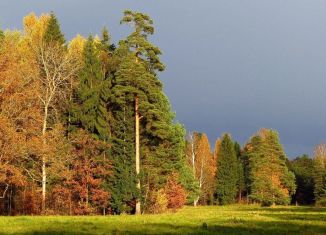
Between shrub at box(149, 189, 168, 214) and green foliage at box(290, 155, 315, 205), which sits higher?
green foliage at box(290, 155, 315, 205)

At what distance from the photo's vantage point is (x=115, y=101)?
52.1 metres

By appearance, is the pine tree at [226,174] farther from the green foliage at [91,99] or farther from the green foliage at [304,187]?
the green foliage at [91,99]

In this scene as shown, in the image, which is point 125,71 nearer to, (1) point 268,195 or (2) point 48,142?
(2) point 48,142

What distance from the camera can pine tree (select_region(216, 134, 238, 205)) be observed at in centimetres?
12125

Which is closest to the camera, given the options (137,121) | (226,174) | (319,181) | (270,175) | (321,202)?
(137,121)

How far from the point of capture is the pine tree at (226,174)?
121250 mm

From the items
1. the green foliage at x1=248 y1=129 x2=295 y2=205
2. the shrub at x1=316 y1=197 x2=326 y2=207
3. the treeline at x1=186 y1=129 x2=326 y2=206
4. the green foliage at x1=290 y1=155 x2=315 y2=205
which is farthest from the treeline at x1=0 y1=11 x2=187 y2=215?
the green foliage at x1=290 y1=155 x2=315 y2=205

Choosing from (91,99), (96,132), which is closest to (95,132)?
(96,132)

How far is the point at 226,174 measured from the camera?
12225cm

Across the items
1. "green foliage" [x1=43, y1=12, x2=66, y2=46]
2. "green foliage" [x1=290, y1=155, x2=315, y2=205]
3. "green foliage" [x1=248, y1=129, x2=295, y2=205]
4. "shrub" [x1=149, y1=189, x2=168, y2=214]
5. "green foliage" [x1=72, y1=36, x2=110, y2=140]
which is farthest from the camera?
"green foliage" [x1=290, y1=155, x2=315, y2=205]

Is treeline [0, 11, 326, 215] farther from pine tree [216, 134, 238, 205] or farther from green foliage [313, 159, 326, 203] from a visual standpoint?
pine tree [216, 134, 238, 205]

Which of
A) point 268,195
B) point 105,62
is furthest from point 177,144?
point 268,195

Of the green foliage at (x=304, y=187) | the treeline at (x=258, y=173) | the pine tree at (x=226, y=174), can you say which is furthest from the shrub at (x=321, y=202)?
the pine tree at (x=226, y=174)

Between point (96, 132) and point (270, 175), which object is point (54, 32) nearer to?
point (96, 132)
